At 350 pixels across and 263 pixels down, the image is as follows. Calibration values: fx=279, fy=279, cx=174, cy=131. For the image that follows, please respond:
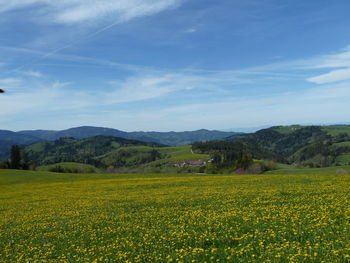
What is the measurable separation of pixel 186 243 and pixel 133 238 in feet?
9.16

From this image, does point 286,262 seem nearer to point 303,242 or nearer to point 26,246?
point 303,242

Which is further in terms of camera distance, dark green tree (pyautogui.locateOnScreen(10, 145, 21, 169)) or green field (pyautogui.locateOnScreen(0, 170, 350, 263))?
dark green tree (pyautogui.locateOnScreen(10, 145, 21, 169))

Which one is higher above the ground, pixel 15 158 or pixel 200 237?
pixel 200 237

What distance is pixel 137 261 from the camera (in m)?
9.00

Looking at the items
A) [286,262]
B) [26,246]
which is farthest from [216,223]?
[26,246]

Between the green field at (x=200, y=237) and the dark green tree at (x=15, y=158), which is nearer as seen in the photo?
the green field at (x=200, y=237)

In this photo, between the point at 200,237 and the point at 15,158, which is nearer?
the point at 200,237

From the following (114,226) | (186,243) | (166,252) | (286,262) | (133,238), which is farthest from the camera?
(114,226)

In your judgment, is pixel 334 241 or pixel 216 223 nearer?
pixel 334 241

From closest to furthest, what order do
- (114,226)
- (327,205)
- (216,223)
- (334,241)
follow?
(334,241) → (216,223) → (327,205) → (114,226)

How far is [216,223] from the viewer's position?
12.8 metres

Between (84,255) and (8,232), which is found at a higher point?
(84,255)

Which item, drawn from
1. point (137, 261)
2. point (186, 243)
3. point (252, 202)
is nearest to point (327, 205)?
point (252, 202)

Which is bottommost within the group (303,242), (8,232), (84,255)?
(8,232)
